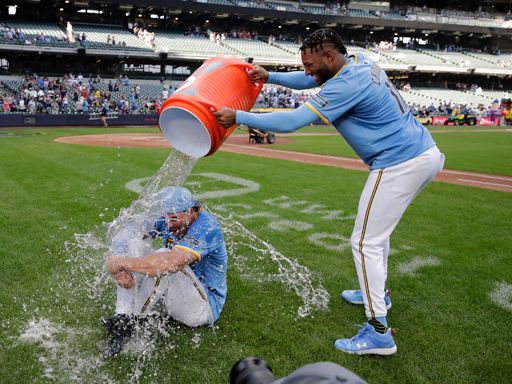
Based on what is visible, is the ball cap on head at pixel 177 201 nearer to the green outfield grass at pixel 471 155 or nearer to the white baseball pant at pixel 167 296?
the white baseball pant at pixel 167 296

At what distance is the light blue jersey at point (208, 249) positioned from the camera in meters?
3.19

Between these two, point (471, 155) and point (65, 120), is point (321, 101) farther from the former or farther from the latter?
point (65, 120)

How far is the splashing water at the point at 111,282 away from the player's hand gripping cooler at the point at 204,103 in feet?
1.74

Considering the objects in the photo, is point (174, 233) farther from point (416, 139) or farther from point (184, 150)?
point (416, 139)

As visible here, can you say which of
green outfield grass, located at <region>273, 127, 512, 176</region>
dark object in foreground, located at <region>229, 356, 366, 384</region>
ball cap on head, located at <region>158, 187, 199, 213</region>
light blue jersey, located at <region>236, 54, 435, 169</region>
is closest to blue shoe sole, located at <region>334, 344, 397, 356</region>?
light blue jersey, located at <region>236, 54, 435, 169</region>

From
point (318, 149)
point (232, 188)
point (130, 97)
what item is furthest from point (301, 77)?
point (130, 97)

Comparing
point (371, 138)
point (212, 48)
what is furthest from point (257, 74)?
point (212, 48)

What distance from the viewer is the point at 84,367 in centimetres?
299

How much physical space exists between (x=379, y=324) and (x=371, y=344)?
0.16 meters

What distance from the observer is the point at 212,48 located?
41844 mm

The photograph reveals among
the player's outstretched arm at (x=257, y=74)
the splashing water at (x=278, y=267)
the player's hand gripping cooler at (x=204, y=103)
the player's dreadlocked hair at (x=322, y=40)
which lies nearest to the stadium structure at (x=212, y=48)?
the splashing water at (x=278, y=267)

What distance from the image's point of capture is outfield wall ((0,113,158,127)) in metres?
26.6

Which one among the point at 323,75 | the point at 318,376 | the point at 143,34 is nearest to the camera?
the point at 318,376

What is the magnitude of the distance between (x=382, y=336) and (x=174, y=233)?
5.27ft
